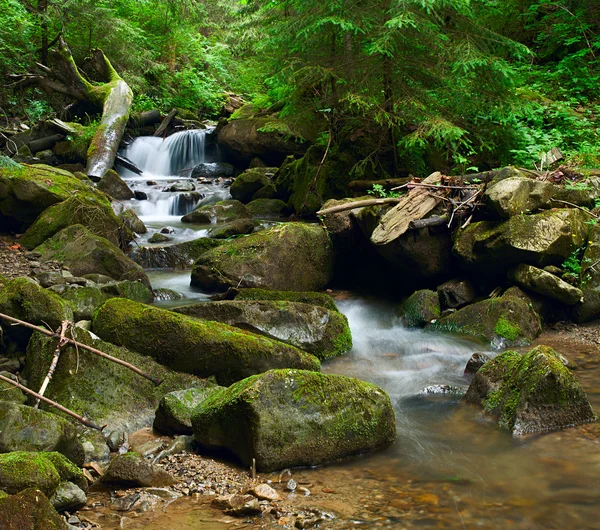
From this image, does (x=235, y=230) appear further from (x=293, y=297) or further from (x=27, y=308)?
(x=27, y=308)

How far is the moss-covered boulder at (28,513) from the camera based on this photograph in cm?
254

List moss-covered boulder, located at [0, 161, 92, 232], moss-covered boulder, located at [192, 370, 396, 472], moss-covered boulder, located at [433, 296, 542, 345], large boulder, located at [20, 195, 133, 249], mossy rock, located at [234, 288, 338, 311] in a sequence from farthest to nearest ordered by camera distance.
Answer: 1. moss-covered boulder, located at [0, 161, 92, 232]
2. large boulder, located at [20, 195, 133, 249]
3. mossy rock, located at [234, 288, 338, 311]
4. moss-covered boulder, located at [433, 296, 542, 345]
5. moss-covered boulder, located at [192, 370, 396, 472]

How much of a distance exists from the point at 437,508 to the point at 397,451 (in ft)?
3.03

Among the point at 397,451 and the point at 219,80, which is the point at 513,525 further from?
the point at 219,80

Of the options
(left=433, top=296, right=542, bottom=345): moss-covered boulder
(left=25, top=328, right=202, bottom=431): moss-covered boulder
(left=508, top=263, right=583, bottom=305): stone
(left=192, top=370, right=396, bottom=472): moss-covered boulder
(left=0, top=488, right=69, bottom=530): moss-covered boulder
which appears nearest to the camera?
(left=0, top=488, right=69, bottom=530): moss-covered boulder

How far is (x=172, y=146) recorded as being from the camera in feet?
66.1

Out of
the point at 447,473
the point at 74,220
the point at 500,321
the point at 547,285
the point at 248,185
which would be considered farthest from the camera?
the point at 248,185

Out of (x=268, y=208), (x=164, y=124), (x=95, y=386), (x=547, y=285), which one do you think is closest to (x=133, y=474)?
(x=95, y=386)

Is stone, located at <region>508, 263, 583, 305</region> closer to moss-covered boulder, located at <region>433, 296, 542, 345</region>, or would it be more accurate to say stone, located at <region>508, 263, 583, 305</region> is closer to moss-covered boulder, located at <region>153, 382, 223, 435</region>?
moss-covered boulder, located at <region>433, 296, 542, 345</region>

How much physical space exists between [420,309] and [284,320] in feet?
7.78

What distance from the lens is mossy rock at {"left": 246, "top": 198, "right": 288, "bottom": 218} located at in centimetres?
1395

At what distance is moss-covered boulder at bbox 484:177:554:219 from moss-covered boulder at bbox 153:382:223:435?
16.2 ft

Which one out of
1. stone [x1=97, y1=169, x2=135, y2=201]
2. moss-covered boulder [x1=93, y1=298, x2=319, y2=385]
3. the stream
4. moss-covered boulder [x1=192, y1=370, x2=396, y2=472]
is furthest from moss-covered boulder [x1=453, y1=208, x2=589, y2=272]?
stone [x1=97, y1=169, x2=135, y2=201]

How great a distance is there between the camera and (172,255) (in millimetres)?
10602
